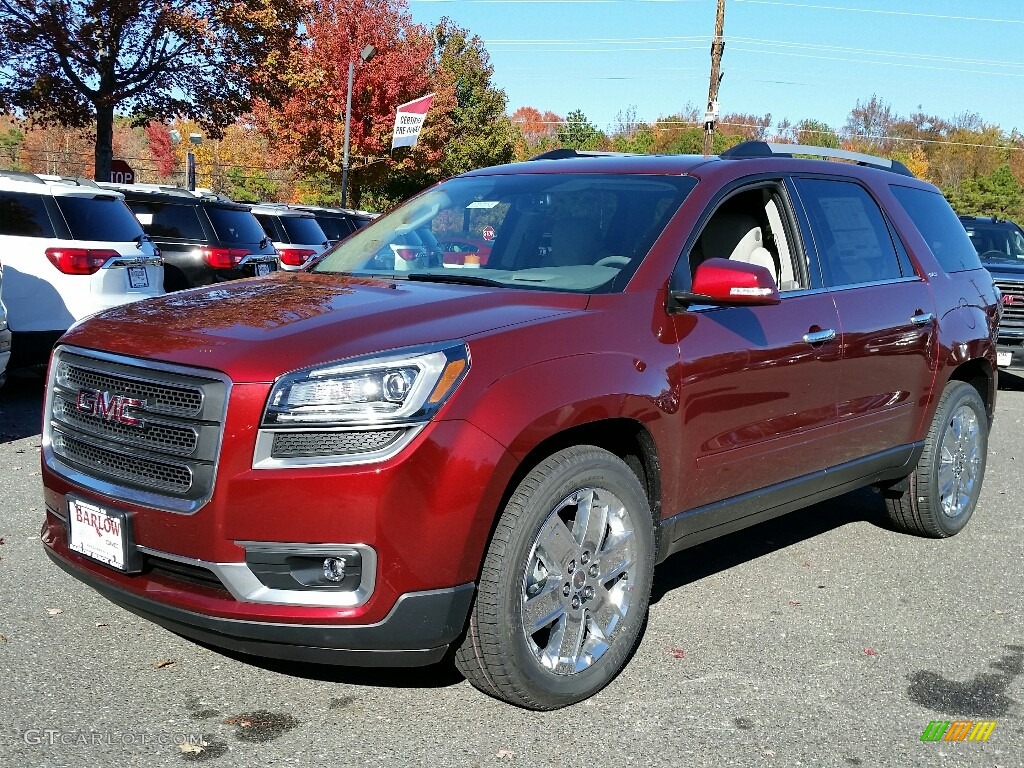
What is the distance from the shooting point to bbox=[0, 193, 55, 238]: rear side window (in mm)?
8828

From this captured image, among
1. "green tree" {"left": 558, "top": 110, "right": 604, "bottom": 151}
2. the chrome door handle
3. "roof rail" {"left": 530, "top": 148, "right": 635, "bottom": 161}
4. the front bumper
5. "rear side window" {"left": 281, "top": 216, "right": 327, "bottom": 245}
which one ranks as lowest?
the front bumper

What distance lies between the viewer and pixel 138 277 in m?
9.48

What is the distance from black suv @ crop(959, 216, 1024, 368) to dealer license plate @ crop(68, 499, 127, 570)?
989 cm

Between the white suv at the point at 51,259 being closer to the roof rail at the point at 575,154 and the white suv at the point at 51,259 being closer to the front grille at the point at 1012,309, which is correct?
the roof rail at the point at 575,154

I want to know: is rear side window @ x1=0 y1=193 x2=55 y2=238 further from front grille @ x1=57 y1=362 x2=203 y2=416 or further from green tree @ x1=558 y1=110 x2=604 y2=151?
green tree @ x1=558 y1=110 x2=604 y2=151

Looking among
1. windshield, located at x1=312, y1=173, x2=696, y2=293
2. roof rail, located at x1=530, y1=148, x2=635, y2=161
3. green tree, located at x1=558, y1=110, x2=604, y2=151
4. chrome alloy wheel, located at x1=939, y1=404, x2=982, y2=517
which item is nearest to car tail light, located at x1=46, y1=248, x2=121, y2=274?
windshield, located at x1=312, y1=173, x2=696, y2=293

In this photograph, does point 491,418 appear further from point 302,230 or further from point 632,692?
point 302,230

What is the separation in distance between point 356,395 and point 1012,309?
11721mm

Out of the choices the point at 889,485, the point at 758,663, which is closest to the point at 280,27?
the point at 889,485

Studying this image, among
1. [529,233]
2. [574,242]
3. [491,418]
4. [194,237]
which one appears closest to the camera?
[491,418]

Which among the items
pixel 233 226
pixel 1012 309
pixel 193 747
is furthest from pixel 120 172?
pixel 193 747

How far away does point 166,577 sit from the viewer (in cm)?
333

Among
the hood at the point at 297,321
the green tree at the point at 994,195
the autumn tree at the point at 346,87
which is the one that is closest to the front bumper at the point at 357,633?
the hood at the point at 297,321

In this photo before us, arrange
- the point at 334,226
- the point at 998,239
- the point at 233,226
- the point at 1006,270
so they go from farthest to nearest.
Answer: the point at 334,226 → the point at 998,239 → the point at 1006,270 → the point at 233,226
